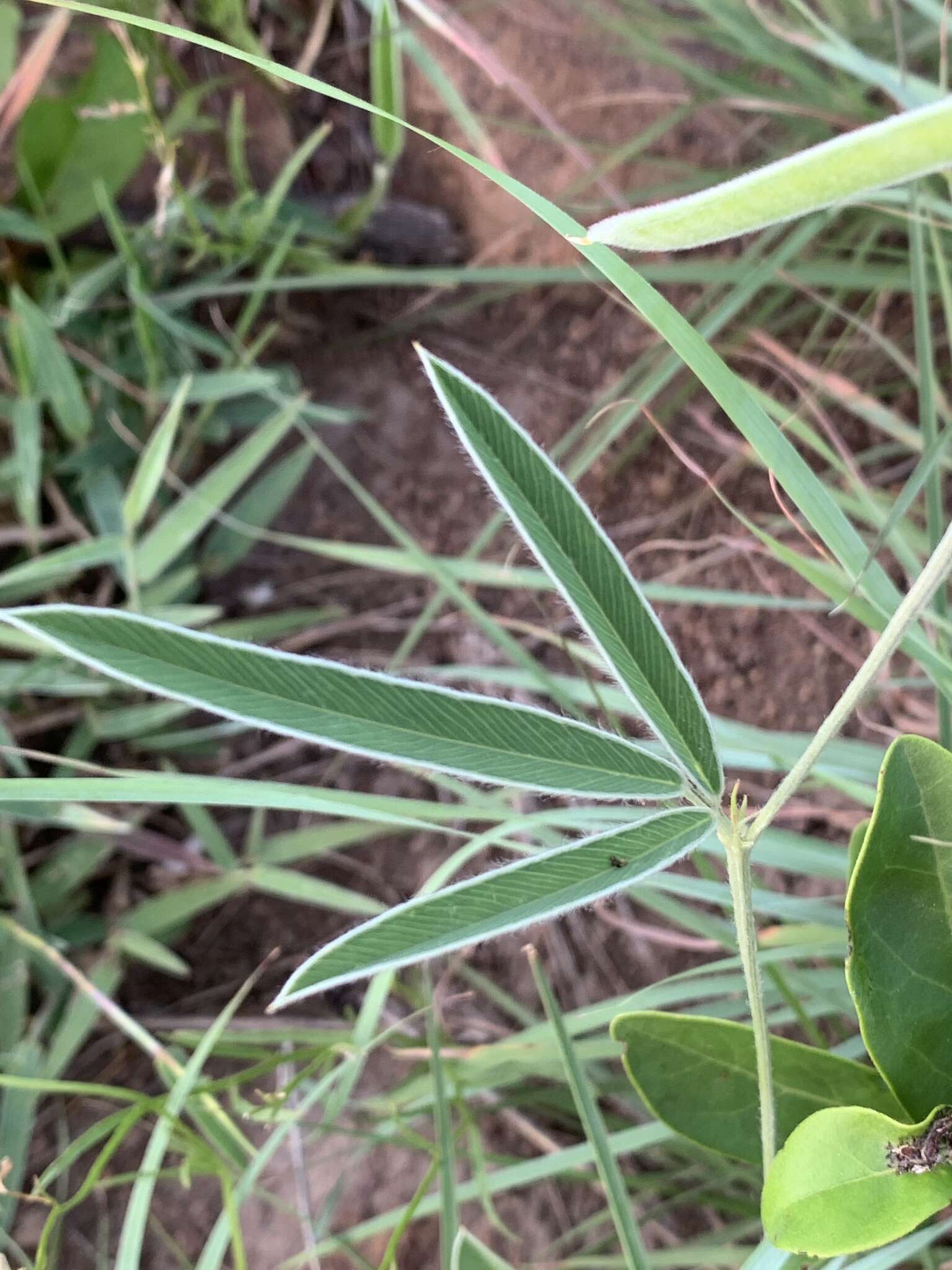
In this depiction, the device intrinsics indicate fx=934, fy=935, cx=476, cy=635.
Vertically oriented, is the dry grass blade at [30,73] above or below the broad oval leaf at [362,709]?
above

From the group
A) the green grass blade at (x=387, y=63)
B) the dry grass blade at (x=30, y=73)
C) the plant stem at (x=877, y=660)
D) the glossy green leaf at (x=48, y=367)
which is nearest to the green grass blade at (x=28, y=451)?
the glossy green leaf at (x=48, y=367)

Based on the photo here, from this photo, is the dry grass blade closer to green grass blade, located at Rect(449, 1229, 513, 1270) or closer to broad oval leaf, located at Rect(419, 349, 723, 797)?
broad oval leaf, located at Rect(419, 349, 723, 797)

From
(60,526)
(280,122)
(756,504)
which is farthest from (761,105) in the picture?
(60,526)

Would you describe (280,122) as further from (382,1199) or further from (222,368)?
(382,1199)

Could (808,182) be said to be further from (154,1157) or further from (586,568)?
(154,1157)

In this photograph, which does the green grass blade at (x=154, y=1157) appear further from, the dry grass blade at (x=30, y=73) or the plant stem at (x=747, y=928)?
the dry grass blade at (x=30, y=73)

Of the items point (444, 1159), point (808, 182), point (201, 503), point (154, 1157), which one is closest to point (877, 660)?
point (808, 182)
